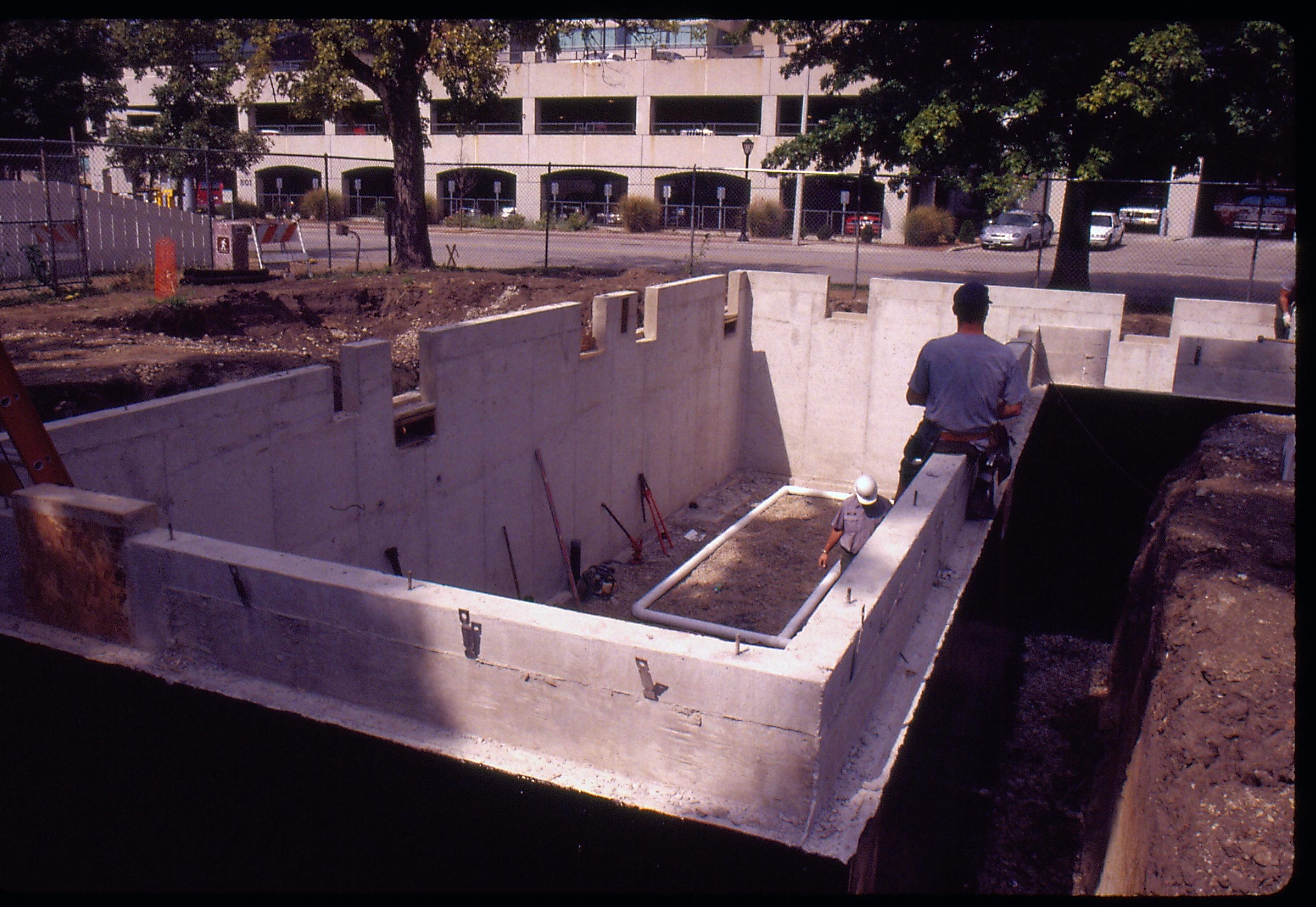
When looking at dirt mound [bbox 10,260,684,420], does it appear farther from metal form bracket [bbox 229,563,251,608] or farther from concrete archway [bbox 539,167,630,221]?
concrete archway [bbox 539,167,630,221]

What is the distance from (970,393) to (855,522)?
231 centimetres

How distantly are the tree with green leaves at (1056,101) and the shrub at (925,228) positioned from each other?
13.4 metres

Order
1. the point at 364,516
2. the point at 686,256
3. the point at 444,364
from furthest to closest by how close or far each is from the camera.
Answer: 1. the point at 686,256
2. the point at 444,364
3. the point at 364,516

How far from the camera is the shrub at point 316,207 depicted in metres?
36.7

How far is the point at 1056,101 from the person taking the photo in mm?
17109

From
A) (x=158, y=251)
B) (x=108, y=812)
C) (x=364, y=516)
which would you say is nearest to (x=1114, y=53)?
(x=364, y=516)

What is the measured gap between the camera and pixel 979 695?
294 inches

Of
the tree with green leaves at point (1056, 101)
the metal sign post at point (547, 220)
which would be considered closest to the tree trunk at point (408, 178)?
the metal sign post at point (547, 220)

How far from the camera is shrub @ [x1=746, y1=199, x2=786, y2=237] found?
31.5 metres

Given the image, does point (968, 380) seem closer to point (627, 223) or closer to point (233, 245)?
point (233, 245)

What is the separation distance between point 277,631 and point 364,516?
13.9 ft

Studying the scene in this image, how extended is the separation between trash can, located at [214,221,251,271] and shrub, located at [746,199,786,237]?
648 inches

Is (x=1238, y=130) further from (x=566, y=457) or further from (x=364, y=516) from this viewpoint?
(x=364, y=516)

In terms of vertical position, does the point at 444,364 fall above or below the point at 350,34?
below
